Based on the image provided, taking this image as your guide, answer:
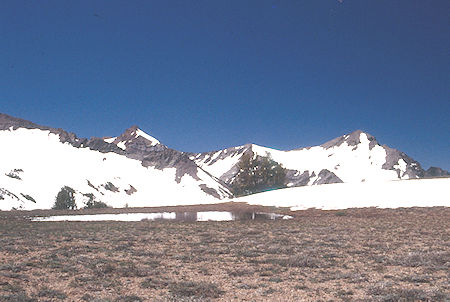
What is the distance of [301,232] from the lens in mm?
32375

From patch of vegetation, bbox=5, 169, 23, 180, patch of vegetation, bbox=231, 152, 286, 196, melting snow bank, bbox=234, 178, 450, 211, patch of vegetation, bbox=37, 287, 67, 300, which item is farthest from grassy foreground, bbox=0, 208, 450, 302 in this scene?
patch of vegetation, bbox=5, 169, 23, 180

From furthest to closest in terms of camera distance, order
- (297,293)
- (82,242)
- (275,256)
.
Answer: (82,242), (275,256), (297,293)

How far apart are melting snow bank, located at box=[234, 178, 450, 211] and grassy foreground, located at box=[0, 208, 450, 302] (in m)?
30.5

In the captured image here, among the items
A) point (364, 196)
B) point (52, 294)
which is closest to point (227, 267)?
point (52, 294)

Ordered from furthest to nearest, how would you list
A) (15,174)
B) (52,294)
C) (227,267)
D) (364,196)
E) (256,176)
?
(15,174)
(256,176)
(364,196)
(227,267)
(52,294)

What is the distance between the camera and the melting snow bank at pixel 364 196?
58.1 meters

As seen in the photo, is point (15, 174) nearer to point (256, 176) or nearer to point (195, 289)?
point (256, 176)

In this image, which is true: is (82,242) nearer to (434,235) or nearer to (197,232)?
(197,232)

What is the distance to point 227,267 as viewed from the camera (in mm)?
18438

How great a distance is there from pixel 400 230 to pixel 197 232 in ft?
57.9

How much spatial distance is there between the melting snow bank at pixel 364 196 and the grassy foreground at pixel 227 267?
30.5 metres

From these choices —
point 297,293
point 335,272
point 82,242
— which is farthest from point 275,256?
point 82,242

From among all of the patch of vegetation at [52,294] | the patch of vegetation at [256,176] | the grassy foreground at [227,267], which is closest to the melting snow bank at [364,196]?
the patch of vegetation at [256,176]

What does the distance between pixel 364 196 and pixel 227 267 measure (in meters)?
56.8
